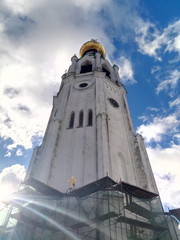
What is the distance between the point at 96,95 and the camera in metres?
24.6

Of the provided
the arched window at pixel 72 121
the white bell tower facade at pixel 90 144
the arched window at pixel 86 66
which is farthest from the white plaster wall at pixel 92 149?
the arched window at pixel 86 66

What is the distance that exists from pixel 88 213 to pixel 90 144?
6.59 m

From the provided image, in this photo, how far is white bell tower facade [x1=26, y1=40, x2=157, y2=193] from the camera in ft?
54.7

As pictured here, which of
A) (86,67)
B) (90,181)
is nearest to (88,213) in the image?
(90,181)

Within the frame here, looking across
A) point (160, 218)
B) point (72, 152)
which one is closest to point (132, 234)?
point (160, 218)

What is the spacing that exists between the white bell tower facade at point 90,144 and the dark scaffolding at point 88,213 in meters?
1.61

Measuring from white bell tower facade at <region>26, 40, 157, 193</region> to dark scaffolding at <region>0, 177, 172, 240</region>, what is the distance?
161 cm

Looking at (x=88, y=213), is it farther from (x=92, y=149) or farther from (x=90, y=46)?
(x=90, y=46)

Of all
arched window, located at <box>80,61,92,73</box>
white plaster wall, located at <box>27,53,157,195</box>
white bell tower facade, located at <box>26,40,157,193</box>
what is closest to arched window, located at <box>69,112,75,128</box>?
white bell tower facade, located at <box>26,40,157,193</box>

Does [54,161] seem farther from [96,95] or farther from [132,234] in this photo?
[96,95]

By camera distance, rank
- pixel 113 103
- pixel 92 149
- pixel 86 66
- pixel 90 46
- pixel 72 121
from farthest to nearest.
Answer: pixel 90 46, pixel 86 66, pixel 113 103, pixel 72 121, pixel 92 149

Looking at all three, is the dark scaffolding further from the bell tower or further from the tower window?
the tower window

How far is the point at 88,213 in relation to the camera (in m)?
13.4

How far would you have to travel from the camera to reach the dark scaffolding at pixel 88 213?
488 inches
